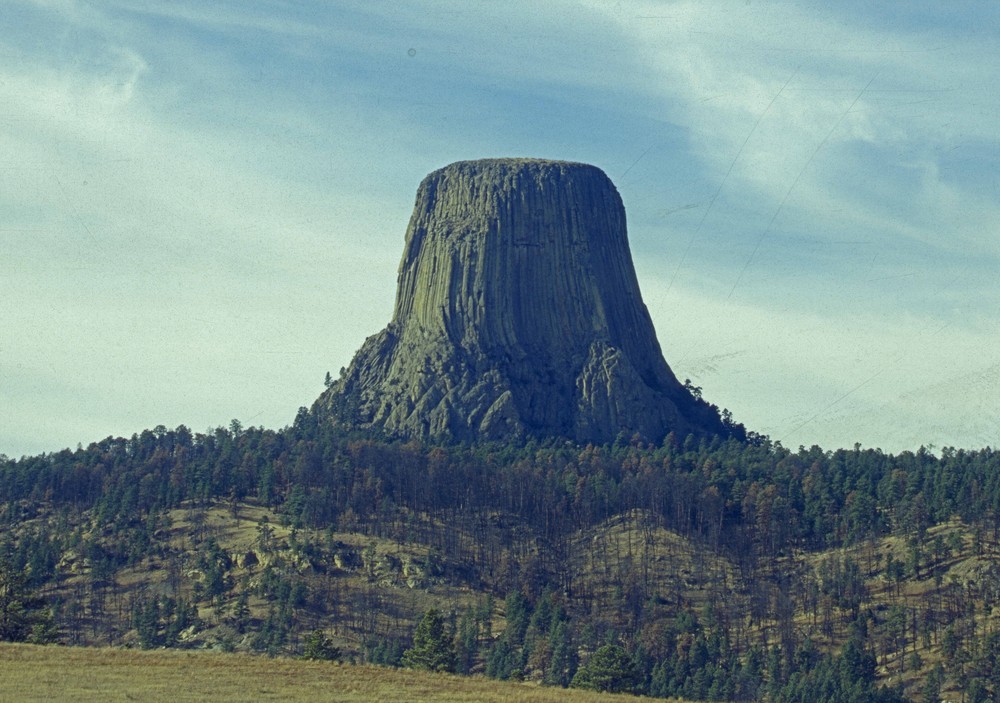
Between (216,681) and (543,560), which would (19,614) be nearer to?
(216,681)

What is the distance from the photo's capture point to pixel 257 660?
244 ft

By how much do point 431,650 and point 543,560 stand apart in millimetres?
56207

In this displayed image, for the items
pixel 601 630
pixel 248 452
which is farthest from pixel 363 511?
pixel 601 630

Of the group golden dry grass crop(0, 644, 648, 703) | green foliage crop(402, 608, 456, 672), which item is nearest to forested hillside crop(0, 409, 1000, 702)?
green foliage crop(402, 608, 456, 672)

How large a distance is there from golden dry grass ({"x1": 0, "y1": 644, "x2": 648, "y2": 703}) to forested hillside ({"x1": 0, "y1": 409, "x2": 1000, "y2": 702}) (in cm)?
3206

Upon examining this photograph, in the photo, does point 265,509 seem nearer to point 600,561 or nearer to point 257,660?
point 600,561

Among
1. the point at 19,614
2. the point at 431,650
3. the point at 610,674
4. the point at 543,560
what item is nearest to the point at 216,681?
the point at 19,614

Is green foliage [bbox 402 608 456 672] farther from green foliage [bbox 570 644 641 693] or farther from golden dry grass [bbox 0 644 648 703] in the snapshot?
golden dry grass [bbox 0 644 648 703]

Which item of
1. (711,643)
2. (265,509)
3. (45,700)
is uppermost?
(265,509)

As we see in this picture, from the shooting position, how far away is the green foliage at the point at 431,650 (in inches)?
4163

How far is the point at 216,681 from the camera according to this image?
6831cm

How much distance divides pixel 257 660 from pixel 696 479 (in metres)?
110

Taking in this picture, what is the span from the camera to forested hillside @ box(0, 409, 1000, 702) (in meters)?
131

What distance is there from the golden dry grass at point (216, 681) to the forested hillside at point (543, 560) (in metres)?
32.1
